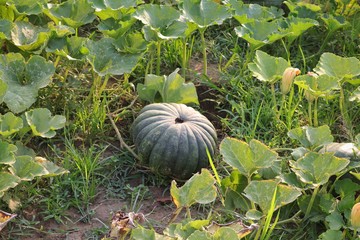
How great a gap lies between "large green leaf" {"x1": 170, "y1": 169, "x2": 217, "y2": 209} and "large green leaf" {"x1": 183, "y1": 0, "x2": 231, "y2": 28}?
1140 mm

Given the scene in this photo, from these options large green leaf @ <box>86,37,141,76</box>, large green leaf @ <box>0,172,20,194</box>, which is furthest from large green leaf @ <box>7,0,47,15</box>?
large green leaf @ <box>0,172,20,194</box>

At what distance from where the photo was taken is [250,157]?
9.53 feet

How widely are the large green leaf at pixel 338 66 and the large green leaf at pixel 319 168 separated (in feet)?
2.25

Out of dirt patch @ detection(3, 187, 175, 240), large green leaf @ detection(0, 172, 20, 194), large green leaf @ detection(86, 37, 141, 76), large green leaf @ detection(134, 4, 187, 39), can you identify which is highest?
large green leaf @ detection(134, 4, 187, 39)

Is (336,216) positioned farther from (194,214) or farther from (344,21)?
(344,21)

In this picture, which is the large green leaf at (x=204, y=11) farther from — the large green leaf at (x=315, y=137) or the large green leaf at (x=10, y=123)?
the large green leaf at (x=10, y=123)

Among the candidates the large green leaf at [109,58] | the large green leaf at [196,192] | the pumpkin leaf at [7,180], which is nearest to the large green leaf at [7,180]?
the pumpkin leaf at [7,180]

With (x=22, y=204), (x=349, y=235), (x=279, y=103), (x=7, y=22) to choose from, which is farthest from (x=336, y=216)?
(x=7, y=22)

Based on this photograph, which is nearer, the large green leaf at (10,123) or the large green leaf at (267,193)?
the large green leaf at (267,193)

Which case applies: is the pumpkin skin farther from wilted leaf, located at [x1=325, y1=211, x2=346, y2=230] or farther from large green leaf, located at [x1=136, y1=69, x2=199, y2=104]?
wilted leaf, located at [x1=325, y1=211, x2=346, y2=230]

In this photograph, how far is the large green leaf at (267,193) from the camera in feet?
9.06

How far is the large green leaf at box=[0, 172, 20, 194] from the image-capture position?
2709 mm

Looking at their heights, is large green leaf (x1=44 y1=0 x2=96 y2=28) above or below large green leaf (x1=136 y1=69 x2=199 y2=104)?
above

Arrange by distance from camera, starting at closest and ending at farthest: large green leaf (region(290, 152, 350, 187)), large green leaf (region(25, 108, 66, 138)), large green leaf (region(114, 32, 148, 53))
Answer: large green leaf (region(290, 152, 350, 187)), large green leaf (region(25, 108, 66, 138)), large green leaf (region(114, 32, 148, 53))
